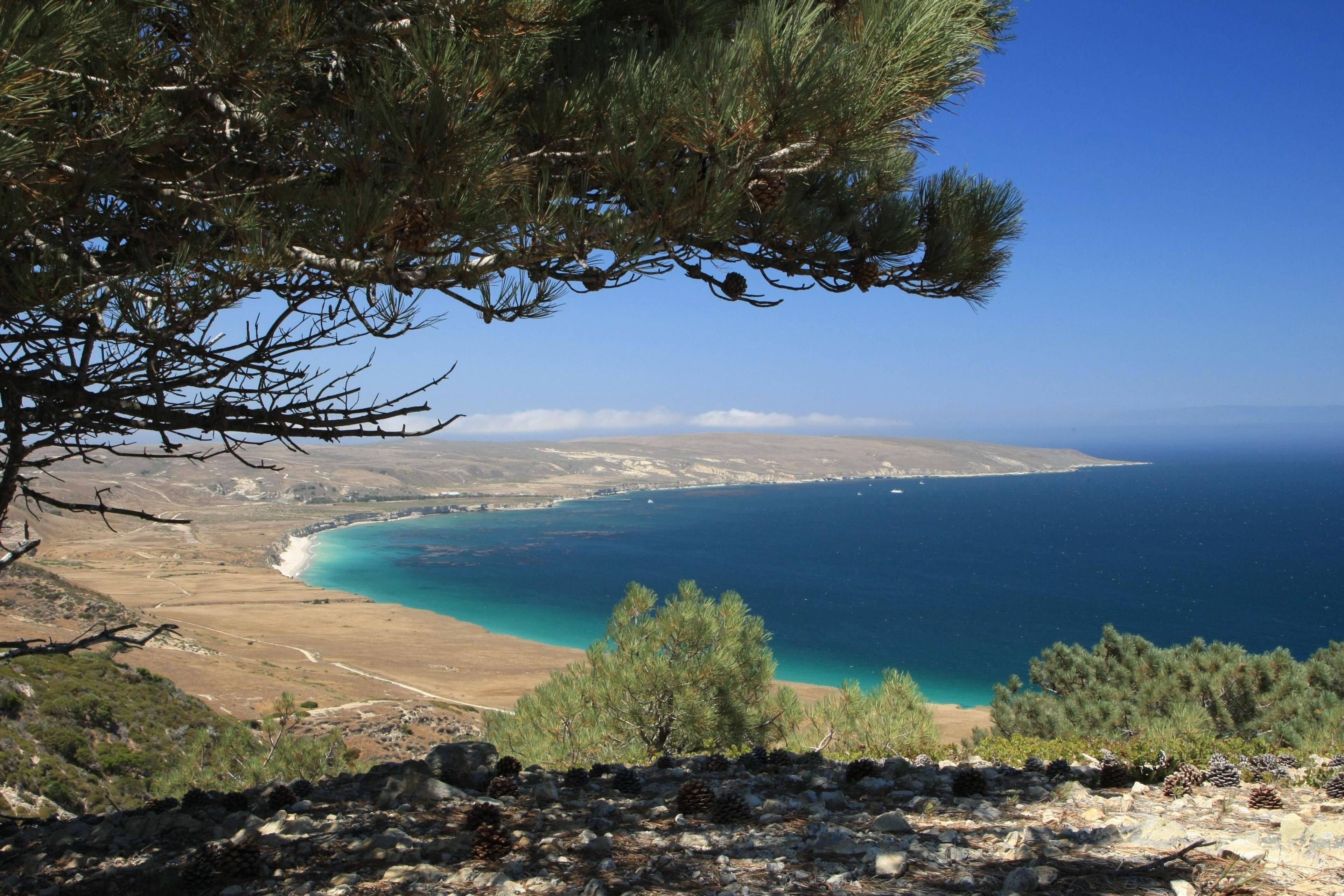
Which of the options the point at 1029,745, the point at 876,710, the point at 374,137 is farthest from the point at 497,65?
the point at 876,710

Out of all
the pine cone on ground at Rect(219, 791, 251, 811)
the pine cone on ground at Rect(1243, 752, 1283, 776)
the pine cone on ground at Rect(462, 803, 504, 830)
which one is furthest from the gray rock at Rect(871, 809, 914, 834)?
the pine cone on ground at Rect(219, 791, 251, 811)

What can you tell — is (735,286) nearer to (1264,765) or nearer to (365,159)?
(365,159)

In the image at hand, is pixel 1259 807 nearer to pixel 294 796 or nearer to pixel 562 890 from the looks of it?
pixel 562 890

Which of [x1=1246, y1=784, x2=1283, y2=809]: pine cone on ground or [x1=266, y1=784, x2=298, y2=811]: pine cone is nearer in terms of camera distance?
[x1=1246, y1=784, x2=1283, y2=809]: pine cone on ground

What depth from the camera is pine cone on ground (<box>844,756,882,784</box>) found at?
4.52 m

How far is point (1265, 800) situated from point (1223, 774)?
491mm

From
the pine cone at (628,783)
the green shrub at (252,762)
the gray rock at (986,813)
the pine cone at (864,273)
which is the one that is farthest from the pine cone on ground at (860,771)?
the green shrub at (252,762)

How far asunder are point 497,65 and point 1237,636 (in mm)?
→ 51153

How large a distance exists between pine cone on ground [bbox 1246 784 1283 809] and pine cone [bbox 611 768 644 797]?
120 inches

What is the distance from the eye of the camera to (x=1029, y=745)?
5.79 m

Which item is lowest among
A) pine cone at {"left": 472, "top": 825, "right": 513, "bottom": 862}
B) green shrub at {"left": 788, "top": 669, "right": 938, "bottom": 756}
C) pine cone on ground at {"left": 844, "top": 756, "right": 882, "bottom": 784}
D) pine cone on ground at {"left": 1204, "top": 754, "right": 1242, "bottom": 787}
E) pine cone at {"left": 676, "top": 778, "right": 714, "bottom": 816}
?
green shrub at {"left": 788, "top": 669, "right": 938, "bottom": 756}

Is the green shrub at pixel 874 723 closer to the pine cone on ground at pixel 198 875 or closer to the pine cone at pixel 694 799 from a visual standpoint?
the pine cone at pixel 694 799

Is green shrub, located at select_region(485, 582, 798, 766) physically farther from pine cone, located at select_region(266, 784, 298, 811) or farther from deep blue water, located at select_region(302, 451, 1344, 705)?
deep blue water, located at select_region(302, 451, 1344, 705)

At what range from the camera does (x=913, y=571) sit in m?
69.4
